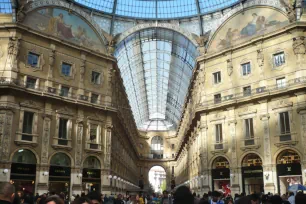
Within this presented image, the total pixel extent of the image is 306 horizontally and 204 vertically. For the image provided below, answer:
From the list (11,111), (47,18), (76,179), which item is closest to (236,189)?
(76,179)

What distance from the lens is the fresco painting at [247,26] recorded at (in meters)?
35.6

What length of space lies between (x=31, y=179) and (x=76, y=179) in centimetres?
482

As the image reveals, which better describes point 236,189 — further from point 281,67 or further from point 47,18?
point 47,18

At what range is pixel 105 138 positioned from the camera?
127 feet

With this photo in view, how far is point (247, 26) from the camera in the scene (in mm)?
38125

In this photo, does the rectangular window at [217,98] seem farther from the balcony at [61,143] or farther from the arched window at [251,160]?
the balcony at [61,143]

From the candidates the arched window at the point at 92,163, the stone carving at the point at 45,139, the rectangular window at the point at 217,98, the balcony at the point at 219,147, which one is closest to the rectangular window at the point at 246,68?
the rectangular window at the point at 217,98

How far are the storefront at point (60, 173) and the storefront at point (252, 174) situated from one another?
18835 mm

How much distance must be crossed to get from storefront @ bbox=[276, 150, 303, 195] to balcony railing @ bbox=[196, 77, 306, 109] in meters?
6.41

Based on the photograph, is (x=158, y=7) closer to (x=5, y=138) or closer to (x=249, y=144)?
(x=249, y=144)

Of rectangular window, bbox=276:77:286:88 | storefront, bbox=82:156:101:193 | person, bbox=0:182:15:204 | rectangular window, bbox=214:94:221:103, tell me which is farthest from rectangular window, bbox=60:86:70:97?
person, bbox=0:182:15:204

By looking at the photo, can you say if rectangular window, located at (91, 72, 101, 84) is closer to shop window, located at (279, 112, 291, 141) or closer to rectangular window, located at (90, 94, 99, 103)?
rectangular window, located at (90, 94, 99, 103)

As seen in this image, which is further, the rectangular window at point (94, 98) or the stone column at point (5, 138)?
the rectangular window at point (94, 98)

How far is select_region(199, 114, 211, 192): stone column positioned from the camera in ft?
126
